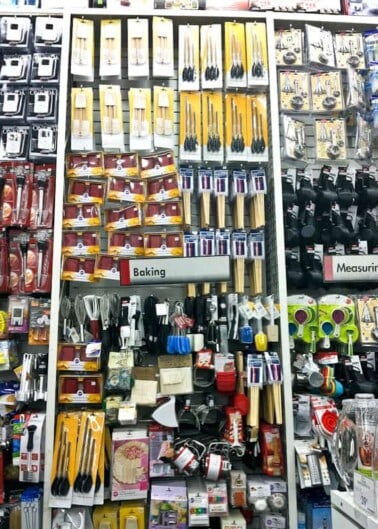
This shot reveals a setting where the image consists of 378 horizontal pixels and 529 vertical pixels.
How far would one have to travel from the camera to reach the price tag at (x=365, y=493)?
52.5 inches

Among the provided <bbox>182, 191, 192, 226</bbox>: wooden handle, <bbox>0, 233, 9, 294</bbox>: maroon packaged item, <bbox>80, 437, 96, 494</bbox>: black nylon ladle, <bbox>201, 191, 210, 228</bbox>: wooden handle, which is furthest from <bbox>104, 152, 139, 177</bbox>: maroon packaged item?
<bbox>80, 437, 96, 494</bbox>: black nylon ladle

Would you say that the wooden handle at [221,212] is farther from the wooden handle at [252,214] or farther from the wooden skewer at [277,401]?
the wooden skewer at [277,401]

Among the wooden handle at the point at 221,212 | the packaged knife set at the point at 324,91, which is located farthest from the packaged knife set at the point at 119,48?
the wooden handle at the point at 221,212

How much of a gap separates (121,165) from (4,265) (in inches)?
34.6

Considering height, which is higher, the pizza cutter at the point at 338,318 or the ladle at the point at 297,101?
the ladle at the point at 297,101

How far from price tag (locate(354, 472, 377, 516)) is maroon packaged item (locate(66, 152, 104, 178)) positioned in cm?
213

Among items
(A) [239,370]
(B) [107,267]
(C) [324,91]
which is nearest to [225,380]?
(A) [239,370]

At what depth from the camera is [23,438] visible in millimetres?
2564

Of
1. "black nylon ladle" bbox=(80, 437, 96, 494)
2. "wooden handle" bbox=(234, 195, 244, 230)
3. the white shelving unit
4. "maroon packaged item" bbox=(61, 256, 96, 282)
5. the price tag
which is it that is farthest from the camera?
"wooden handle" bbox=(234, 195, 244, 230)

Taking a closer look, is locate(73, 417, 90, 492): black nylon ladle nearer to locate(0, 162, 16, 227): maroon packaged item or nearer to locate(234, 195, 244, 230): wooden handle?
locate(0, 162, 16, 227): maroon packaged item

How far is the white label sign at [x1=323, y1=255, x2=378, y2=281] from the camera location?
9.39 feet

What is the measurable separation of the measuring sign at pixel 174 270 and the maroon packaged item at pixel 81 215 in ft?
1.06

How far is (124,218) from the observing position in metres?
2.95

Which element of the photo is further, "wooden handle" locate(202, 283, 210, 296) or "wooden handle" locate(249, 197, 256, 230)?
"wooden handle" locate(249, 197, 256, 230)
